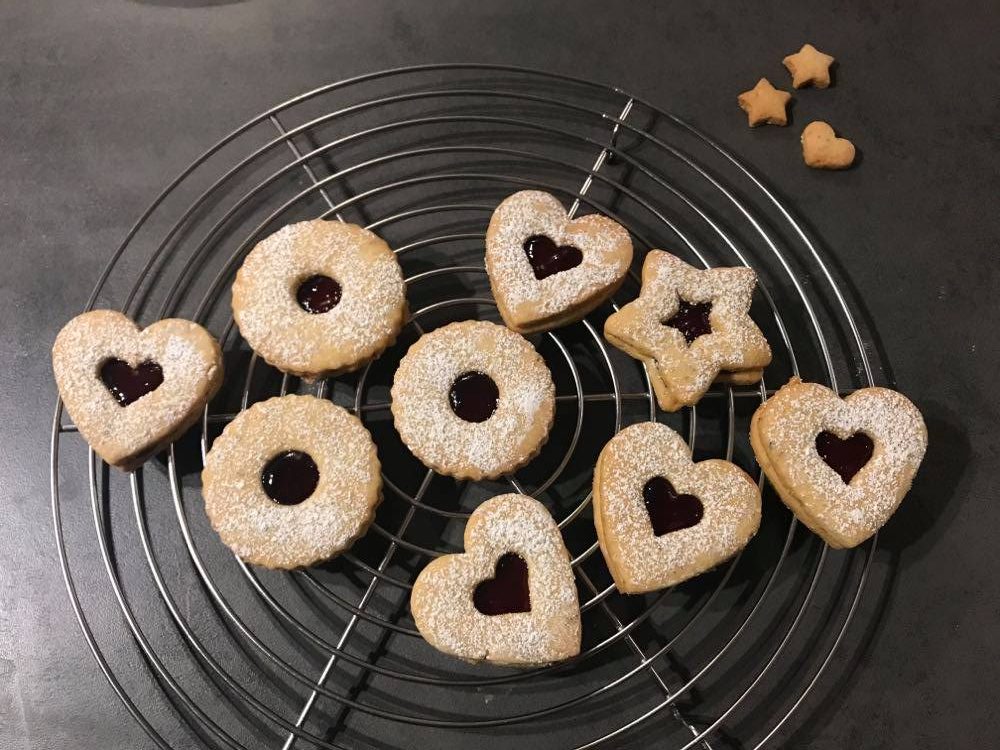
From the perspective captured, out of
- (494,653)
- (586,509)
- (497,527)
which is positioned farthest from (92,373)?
(586,509)

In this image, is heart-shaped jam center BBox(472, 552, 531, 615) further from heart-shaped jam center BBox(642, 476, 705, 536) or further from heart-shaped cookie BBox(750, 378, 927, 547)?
heart-shaped cookie BBox(750, 378, 927, 547)

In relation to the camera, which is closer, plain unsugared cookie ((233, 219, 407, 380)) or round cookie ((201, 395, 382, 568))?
round cookie ((201, 395, 382, 568))

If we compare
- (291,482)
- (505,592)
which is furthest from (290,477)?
(505,592)

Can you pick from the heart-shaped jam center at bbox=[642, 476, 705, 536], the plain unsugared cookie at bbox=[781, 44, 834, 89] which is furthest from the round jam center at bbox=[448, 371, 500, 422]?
the plain unsugared cookie at bbox=[781, 44, 834, 89]

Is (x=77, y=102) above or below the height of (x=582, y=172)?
above

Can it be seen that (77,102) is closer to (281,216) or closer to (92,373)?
(281,216)

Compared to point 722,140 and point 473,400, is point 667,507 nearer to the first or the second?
point 473,400
